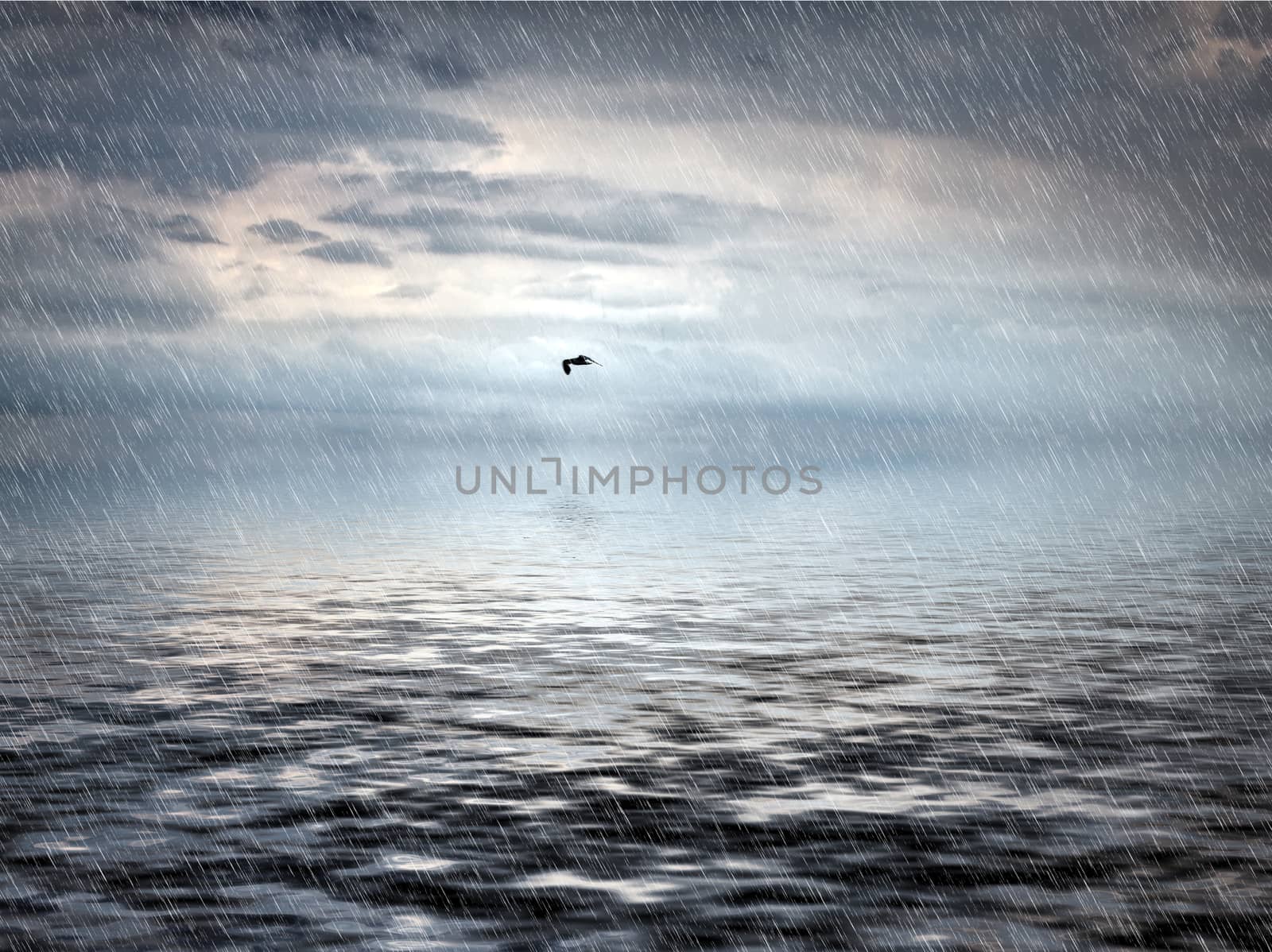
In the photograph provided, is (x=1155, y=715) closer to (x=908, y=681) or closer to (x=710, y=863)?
(x=908, y=681)

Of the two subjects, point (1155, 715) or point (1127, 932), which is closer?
point (1127, 932)

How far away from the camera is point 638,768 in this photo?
1571 cm

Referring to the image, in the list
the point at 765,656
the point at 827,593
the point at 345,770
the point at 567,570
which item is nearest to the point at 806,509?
the point at 567,570

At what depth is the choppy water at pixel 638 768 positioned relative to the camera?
10.6m

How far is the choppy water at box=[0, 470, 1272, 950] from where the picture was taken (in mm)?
10594

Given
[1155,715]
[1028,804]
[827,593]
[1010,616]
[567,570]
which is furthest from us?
[567,570]

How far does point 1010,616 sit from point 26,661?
2225cm

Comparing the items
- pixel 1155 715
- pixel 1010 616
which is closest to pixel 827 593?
pixel 1010 616

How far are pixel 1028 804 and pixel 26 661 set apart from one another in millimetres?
19438

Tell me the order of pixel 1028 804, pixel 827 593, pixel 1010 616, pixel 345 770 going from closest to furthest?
pixel 1028 804 → pixel 345 770 → pixel 1010 616 → pixel 827 593

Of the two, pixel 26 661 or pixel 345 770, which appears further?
pixel 26 661

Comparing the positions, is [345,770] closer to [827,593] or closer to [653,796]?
[653,796]

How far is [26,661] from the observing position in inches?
971

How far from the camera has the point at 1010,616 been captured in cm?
3145
